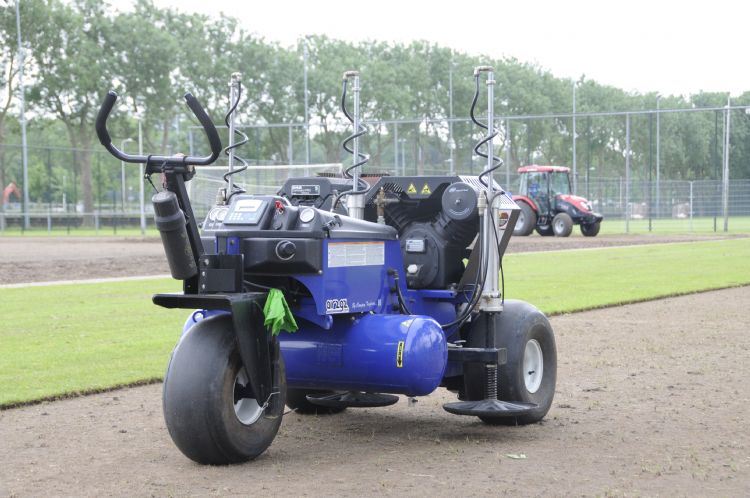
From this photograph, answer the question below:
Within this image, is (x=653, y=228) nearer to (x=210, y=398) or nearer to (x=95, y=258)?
(x=95, y=258)

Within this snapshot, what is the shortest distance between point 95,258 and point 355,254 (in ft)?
76.0

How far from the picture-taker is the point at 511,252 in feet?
107

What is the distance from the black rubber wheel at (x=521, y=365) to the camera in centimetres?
776

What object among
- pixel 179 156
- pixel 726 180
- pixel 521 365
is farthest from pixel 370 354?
pixel 726 180

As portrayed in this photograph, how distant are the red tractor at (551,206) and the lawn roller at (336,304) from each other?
36763 millimetres

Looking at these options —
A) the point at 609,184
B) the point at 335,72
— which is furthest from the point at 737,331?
the point at 335,72

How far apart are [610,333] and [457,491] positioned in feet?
25.4

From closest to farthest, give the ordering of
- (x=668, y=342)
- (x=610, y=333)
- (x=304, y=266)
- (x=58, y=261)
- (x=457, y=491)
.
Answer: (x=457, y=491) < (x=304, y=266) < (x=668, y=342) < (x=610, y=333) < (x=58, y=261)

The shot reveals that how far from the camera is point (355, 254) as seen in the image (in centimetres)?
703

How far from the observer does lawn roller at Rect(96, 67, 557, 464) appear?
20.6 feet

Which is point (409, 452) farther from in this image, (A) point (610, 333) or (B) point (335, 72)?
(B) point (335, 72)

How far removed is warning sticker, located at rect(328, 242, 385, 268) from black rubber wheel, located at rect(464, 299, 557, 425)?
101 cm

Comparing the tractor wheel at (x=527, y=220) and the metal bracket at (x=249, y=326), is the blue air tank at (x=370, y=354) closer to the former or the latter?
the metal bracket at (x=249, y=326)

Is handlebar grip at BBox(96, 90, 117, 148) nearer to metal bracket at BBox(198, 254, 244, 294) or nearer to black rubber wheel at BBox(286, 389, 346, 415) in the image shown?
metal bracket at BBox(198, 254, 244, 294)
